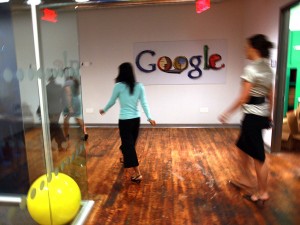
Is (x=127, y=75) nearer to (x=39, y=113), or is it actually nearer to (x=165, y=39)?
(x=39, y=113)

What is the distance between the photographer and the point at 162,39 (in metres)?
5.76

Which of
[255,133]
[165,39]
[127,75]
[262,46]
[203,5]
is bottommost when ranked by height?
[255,133]

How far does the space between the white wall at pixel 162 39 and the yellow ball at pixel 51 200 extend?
398 centimetres

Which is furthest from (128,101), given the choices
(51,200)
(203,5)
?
(203,5)

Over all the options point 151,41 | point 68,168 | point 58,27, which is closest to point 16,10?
point 58,27

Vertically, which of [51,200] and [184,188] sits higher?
[51,200]

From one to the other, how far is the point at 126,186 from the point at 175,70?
3.32m

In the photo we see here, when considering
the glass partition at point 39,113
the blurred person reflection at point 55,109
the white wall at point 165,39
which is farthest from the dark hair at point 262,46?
the white wall at point 165,39

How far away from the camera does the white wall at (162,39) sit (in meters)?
5.63

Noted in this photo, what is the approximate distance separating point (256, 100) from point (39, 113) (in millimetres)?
1893

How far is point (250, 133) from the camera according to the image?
257 centimetres

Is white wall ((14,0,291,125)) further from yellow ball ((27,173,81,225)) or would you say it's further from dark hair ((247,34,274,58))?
yellow ball ((27,173,81,225))

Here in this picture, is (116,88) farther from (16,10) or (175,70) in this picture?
(175,70)

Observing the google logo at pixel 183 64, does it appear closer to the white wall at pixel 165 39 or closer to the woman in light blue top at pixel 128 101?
the white wall at pixel 165 39
